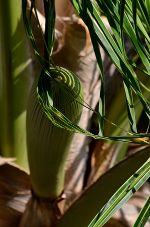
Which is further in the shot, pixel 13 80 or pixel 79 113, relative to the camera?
pixel 13 80

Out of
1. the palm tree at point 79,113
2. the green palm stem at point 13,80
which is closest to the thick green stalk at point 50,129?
A: the palm tree at point 79,113

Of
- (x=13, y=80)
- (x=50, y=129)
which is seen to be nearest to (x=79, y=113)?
(x=50, y=129)

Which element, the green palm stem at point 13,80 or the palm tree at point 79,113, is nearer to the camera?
the palm tree at point 79,113

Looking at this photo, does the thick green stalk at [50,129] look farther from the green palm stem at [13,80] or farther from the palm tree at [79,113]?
the green palm stem at [13,80]

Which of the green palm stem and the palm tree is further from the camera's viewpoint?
the green palm stem

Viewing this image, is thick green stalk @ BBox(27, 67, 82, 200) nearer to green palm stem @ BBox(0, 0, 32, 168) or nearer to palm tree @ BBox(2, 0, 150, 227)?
palm tree @ BBox(2, 0, 150, 227)

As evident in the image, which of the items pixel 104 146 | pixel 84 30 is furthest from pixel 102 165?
pixel 84 30

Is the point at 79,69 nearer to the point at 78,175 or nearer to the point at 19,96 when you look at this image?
the point at 19,96

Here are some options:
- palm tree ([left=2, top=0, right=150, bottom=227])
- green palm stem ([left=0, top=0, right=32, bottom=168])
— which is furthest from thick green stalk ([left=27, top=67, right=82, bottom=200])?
green palm stem ([left=0, top=0, right=32, bottom=168])

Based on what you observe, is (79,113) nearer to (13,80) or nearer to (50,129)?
(50,129)
